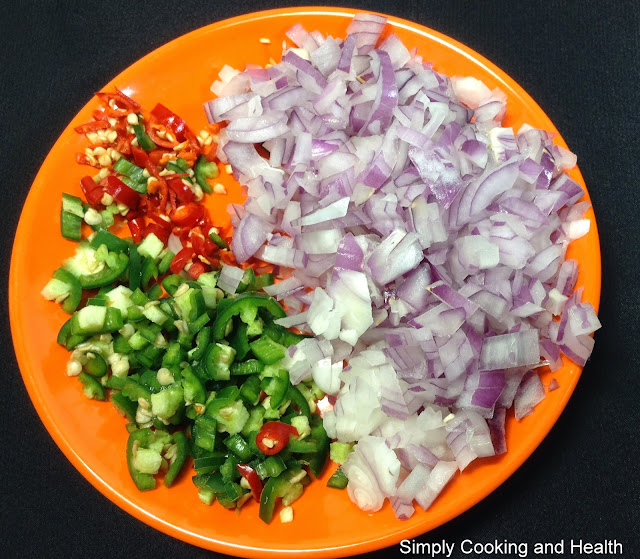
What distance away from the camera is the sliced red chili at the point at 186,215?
1916mm

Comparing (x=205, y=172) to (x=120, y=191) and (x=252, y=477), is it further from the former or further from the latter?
(x=252, y=477)

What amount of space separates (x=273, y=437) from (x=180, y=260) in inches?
24.4

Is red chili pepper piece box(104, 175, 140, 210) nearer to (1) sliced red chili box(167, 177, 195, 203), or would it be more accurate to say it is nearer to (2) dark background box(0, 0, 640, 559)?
(1) sliced red chili box(167, 177, 195, 203)

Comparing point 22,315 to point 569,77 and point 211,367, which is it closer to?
point 211,367

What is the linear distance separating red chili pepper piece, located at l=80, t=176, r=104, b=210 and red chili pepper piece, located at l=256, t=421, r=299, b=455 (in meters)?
0.87

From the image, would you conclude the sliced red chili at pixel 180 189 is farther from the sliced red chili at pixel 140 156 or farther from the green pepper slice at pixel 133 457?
the green pepper slice at pixel 133 457

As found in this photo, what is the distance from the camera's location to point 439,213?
169cm

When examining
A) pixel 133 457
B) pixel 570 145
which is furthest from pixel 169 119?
pixel 570 145

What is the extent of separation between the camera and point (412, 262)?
1.66 meters

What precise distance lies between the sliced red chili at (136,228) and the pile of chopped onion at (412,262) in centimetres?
31

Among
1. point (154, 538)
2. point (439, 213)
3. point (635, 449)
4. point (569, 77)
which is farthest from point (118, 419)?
point (569, 77)

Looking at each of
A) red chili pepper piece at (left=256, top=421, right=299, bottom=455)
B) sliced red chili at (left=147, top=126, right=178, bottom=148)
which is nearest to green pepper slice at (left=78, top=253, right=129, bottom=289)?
sliced red chili at (left=147, top=126, right=178, bottom=148)

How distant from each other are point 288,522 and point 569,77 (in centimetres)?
197

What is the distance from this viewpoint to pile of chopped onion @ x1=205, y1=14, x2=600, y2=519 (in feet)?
5.46
